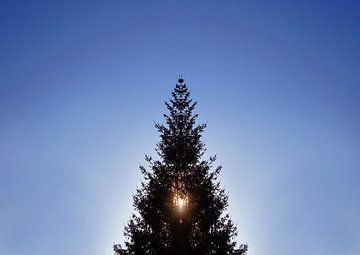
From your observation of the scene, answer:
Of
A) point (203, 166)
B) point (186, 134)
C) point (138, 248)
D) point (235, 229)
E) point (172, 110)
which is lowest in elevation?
Result: point (138, 248)

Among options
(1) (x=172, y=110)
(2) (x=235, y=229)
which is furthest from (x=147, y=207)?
(1) (x=172, y=110)

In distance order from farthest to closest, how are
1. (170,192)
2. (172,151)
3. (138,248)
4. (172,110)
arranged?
(172,110) → (172,151) → (170,192) → (138,248)

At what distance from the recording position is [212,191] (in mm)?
20062

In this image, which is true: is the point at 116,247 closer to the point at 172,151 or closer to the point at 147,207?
the point at 147,207

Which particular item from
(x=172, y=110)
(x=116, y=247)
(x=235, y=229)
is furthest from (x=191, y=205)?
(x=172, y=110)

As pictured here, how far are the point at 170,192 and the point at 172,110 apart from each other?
5.80m

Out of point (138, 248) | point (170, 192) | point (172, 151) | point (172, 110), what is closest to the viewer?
point (138, 248)

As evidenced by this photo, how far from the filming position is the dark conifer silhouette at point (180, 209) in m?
18.3

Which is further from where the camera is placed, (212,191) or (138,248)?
(212,191)

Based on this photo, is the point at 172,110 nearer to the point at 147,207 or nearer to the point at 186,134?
the point at 186,134

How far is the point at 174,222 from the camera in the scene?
18.9 m

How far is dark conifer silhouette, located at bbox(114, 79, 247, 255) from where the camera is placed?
18328 millimetres

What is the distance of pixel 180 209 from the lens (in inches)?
755

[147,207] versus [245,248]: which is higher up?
[147,207]
